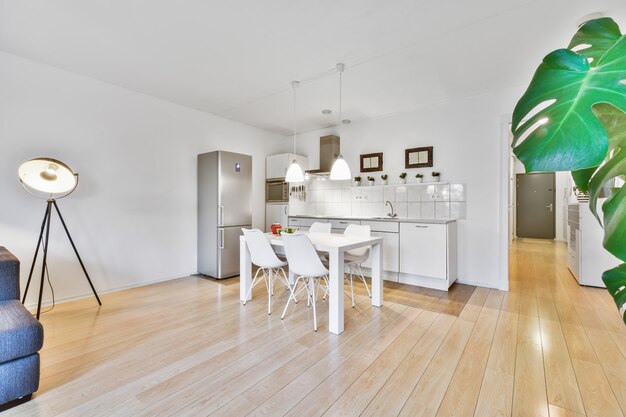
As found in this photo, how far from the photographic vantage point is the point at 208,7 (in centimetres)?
217

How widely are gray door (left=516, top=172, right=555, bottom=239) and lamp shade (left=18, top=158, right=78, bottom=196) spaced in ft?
32.2

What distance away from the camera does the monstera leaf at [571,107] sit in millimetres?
622

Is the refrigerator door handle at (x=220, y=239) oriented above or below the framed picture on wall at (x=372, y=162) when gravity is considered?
below

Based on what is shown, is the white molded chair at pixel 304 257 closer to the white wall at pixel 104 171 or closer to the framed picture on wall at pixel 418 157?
the white wall at pixel 104 171

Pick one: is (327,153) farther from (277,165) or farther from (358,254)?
(358,254)

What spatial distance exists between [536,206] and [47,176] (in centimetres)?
1046

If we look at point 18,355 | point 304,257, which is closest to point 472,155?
point 304,257

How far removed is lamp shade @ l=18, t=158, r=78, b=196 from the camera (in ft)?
8.79

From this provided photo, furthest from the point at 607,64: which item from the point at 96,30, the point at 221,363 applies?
the point at 96,30

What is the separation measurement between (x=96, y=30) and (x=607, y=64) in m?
3.31

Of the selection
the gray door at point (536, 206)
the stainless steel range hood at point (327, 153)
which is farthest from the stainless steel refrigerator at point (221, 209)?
the gray door at point (536, 206)

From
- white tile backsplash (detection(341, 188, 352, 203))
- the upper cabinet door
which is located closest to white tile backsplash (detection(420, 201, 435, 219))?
white tile backsplash (detection(341, 188, 352, 203))

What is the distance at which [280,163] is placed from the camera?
536cm

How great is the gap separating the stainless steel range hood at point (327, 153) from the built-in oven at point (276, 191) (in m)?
0.55
